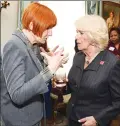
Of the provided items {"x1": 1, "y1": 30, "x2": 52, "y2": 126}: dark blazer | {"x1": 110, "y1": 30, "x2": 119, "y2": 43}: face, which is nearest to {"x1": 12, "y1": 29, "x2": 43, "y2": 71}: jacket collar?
{"x1": 1, "y1": 30, "x2": 52, "y2": 126}: dark blazer

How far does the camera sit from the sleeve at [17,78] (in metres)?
1.25

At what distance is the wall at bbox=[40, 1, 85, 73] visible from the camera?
491 cm

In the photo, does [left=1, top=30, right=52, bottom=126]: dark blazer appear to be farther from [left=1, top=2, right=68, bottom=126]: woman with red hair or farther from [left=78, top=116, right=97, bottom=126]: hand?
[left=78, top=116, right=97, bottom=126]: hand

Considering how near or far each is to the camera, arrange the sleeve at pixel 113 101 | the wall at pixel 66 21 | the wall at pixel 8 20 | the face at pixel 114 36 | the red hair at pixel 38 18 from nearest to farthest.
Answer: the red hair at pixel 38 18, the sleeve at pixel 113 101, the wall at pixel 8 20, the face at pixel 114 36, the wall at pixel 66 21

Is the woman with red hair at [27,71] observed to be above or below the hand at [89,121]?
above

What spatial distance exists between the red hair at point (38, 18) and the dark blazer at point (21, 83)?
0.28ft

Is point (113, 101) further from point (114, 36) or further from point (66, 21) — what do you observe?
point (66, 21)

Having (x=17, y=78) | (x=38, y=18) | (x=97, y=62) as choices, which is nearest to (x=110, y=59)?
(x=97, y=62)

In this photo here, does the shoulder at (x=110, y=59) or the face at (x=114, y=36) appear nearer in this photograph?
the shoulder at (x=110, y=59)

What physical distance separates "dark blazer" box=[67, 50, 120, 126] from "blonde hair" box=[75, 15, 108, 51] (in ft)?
0.30

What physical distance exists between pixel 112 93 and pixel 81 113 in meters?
→ 0.27

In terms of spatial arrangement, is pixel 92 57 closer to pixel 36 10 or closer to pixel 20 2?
pixel 36 10

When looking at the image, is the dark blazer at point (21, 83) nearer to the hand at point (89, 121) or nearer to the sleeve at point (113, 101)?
the hand at point (89, 121)

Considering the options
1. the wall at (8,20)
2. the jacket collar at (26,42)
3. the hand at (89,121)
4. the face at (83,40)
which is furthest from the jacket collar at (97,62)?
the wall at (8,20)
